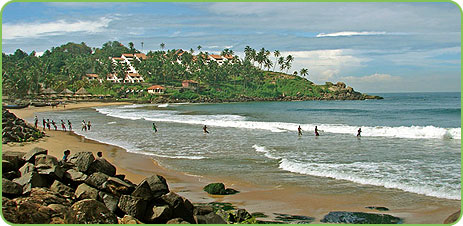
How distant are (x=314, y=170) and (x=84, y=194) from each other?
961 centimetres

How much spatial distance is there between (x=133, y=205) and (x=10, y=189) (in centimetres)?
236

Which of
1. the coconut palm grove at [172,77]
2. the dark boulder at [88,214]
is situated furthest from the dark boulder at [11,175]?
the coconut palm grove at [172,77]

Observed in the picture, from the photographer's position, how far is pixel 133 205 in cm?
738

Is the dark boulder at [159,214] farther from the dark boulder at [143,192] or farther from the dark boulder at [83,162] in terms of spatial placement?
the dark boulder at [83,162]

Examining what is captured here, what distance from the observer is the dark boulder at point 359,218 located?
8836mm

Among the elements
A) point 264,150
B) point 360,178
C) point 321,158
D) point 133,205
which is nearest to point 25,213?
point 133,205

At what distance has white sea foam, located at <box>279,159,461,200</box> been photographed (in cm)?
1151

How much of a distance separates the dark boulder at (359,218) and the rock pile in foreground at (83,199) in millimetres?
3096

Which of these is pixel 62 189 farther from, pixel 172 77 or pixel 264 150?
pixel 172 77

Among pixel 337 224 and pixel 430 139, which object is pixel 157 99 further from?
pixel 337 224

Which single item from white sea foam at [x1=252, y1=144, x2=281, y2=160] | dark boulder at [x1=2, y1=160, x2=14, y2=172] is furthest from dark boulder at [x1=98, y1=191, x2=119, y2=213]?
white sea foam at [x1=252, y1=144, x2=281, y2=160]

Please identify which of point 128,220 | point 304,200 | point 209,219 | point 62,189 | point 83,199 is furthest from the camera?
point 304,200

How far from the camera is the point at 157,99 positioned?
99.9m

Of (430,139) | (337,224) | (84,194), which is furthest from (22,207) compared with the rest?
(430,139)
